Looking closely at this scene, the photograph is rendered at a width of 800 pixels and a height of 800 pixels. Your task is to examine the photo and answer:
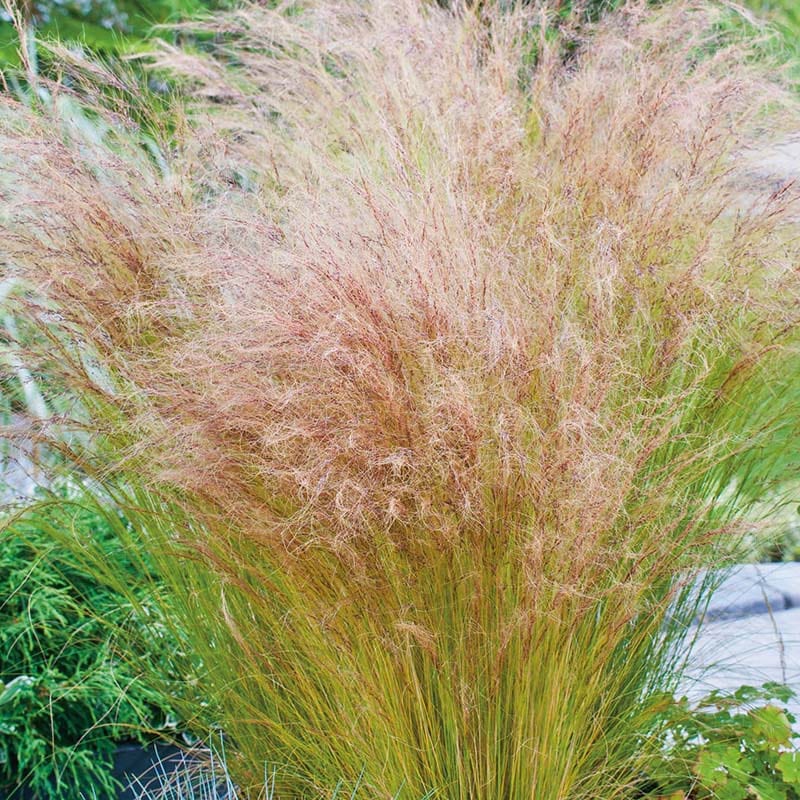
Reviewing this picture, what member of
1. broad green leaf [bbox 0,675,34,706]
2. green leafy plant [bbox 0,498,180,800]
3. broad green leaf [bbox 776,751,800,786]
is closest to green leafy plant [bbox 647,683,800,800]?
broad green leaf [bbox 776,751,800,786]

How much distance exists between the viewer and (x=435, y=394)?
130 centimetres

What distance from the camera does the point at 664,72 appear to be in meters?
2.13

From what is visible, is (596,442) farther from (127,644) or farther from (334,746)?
(127,644)

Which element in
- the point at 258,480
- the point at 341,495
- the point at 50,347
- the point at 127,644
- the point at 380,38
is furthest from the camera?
the point at 380,38

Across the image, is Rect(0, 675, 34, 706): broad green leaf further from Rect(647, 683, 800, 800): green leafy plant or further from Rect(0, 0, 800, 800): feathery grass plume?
Rect(647, 683, 800, 800): green leafy plant

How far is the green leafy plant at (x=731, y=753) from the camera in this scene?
61.2 inches

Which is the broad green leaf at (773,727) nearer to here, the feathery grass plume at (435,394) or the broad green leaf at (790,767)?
the broad green leaf at (790,767)

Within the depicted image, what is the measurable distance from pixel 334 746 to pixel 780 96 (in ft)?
5.52

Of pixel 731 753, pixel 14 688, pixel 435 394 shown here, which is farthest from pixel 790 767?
pixel 14 688

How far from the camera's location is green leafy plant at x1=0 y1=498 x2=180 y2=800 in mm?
1992

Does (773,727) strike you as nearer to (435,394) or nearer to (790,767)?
(790,767)

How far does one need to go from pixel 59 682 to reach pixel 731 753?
1550mm

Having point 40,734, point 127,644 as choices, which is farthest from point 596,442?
point 40,734

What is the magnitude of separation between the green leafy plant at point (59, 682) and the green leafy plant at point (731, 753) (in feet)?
3.41
